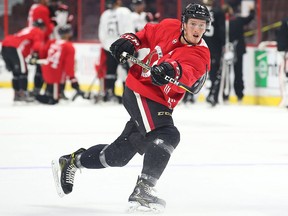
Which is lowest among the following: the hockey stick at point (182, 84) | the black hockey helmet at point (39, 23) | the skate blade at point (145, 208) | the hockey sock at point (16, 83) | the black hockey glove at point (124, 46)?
the hockey sock at point (16, 83)

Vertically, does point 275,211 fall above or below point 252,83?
above

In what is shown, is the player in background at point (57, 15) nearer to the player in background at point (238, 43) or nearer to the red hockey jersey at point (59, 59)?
the red hockey jersey at point (59, 59)

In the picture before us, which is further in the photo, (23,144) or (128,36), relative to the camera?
(23,144)

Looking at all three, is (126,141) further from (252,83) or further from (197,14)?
(252,83)

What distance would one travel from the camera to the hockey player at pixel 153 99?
4.28 meters

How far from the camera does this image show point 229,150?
6977 millimetres

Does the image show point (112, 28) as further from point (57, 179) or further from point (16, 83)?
point (57, 179)

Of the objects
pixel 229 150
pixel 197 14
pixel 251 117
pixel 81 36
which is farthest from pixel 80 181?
pixel 81 36

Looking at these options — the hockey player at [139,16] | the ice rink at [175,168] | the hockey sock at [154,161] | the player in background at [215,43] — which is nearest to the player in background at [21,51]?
the hockey player at [139,16]

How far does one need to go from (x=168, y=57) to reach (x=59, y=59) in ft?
25.6

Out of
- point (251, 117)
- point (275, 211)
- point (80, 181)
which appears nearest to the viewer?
point (275, 211)

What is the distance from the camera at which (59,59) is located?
12102mm

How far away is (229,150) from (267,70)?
523 cm

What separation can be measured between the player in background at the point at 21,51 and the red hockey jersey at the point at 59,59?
22 centimetres
